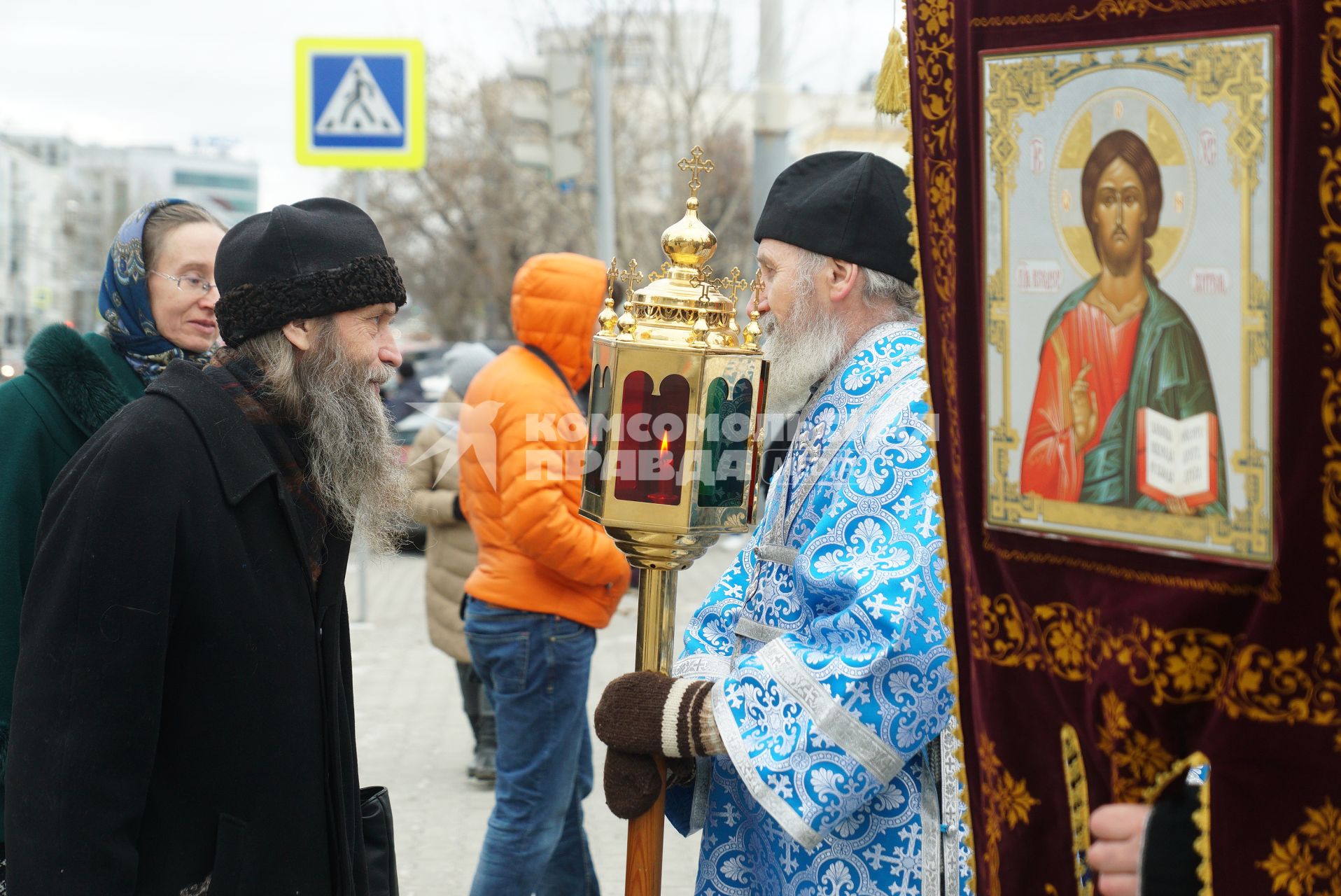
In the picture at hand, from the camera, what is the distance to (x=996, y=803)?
5.38 feet

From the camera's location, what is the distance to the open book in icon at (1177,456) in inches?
53.2

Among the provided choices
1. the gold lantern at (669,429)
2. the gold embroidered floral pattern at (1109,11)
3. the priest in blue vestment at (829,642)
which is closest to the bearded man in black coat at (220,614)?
the gold lantern at (669,429)

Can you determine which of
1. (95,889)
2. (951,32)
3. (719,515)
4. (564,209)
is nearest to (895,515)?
(719,515)

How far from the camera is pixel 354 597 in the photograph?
10180 mm

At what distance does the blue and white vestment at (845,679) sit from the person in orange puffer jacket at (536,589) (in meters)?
1.33

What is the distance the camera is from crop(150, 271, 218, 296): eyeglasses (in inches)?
121

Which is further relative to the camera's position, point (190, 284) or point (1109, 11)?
point (190, 284)

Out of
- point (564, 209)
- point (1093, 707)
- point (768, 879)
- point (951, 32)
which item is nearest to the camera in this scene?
point (1093, 707)

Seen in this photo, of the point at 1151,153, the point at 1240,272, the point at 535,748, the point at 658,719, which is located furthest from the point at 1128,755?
the point at 535,748

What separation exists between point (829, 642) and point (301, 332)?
1.09 m

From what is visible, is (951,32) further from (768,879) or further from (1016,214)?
(768,879)

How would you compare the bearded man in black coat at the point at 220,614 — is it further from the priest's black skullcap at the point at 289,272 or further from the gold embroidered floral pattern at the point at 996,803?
the gold embroidered floral pattern at the point at 996,803

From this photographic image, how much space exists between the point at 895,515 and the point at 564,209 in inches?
596

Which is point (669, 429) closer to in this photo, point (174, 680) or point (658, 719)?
point (658, 719)
